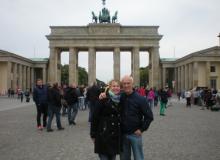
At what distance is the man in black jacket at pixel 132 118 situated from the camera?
616 cm

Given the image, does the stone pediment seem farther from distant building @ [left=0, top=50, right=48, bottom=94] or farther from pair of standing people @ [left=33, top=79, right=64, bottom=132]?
pair of standing people @ [left=33, top=79, right=64, bottom=132]

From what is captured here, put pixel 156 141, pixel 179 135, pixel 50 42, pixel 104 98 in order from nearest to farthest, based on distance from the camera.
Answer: pixel 104 98 < pixel 156 141 < pixel 179 135 < pixel 50 42

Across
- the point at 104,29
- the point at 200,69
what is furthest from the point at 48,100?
the point at 200,69

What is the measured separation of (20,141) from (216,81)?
2612 inches

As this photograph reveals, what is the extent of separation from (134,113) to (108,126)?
1.85 feet

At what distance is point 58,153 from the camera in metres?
9.75

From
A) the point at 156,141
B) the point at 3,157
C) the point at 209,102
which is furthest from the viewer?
the point at 209,102

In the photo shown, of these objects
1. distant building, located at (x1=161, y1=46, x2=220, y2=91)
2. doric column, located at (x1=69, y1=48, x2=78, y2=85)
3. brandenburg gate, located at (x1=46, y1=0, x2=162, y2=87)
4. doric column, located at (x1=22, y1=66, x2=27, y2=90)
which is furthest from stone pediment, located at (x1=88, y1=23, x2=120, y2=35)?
doric column, located at (x1=22, y1=66, x2=27, y2=90)

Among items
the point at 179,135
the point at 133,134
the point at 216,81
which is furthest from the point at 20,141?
the point at 216,81

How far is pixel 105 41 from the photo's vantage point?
72.9m

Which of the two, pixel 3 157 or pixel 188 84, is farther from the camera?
pixel 188 84

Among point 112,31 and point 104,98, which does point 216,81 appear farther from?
point 104,98

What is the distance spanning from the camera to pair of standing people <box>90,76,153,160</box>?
5.86 m

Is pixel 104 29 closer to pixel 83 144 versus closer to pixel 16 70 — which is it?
pixel 16 70
